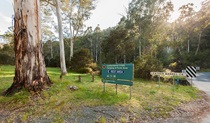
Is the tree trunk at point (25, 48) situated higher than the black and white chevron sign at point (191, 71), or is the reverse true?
the tree trunk at point (25, 48)

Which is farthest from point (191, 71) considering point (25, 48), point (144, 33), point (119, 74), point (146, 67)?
point (144, 33)

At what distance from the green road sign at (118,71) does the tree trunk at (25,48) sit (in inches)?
109

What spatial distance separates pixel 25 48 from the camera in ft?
16.0

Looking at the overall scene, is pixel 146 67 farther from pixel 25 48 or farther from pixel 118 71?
pixel 25 48

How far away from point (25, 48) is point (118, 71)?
3.64 m

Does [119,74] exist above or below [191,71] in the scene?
above

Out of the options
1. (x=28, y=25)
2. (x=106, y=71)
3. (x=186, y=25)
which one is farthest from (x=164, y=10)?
(x=28, y=25)

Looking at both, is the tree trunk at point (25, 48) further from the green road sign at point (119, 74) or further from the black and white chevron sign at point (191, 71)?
the black and white chevron sign at point (191, 71)

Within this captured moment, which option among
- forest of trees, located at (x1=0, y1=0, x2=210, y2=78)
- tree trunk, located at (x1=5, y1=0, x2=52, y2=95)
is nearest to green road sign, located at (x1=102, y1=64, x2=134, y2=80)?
tree trunk, located at (x1=5, y1=0, x2=52, y2=95)

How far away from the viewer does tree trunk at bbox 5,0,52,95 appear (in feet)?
16.0

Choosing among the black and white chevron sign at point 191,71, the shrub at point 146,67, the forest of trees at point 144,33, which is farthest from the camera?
the forest of trees at point 144,33

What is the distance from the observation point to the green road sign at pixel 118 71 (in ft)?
17.1

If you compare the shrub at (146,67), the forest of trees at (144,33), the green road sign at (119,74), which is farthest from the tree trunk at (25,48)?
the forest of trees at (144,33)

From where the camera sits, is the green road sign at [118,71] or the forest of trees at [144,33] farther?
the forest of trees at [144,33]
